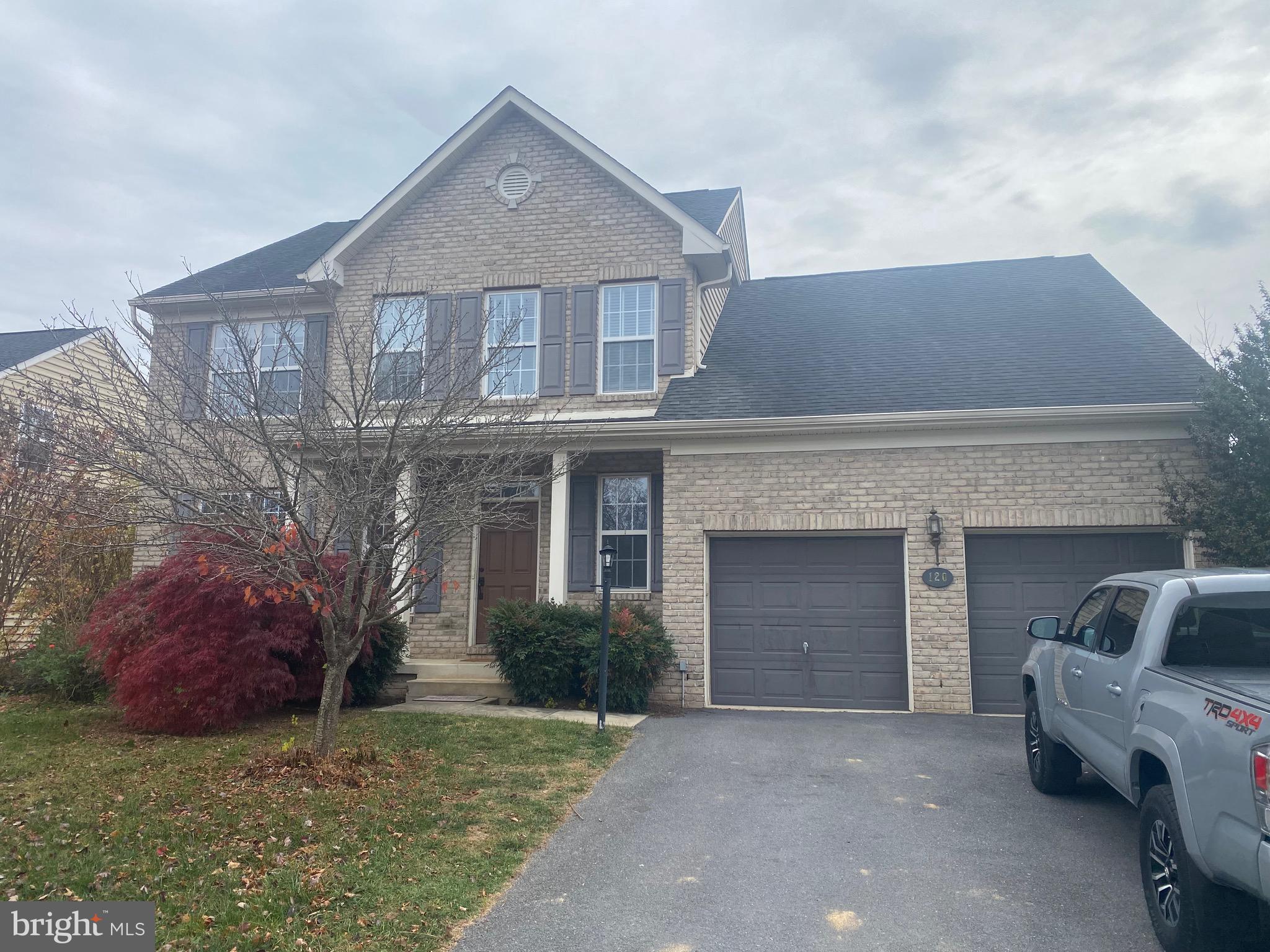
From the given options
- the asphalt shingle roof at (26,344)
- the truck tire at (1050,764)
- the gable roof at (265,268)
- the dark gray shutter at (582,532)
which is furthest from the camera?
the asphalt shingle roof at (26,344)

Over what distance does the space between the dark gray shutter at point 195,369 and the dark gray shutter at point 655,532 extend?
19.1ft

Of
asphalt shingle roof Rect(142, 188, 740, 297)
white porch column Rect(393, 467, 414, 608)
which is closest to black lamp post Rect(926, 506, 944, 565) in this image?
asphalt shingle roof Rect(142, 188, 740, 297)

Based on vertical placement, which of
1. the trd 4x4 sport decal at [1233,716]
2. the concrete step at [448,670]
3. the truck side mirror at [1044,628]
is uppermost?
the truck side mirror at [1044,628]

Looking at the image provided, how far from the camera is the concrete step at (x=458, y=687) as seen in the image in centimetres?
1015

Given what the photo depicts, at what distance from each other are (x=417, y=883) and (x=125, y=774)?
3681 mm

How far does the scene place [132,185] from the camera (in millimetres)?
15930

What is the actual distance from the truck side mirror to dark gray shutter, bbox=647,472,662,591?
5.97 m

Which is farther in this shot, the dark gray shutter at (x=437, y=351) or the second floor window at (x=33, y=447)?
the second floor window at (x=33, y=447)

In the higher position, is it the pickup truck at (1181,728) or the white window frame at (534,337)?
the white window frame at (534,337)

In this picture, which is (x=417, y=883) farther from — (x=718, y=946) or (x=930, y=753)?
(x=930, y=753)

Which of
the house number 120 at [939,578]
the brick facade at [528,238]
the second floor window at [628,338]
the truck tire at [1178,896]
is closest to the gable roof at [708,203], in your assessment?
the brick facade at [528,238]

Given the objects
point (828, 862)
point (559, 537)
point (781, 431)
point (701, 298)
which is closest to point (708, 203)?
point (701, 298)

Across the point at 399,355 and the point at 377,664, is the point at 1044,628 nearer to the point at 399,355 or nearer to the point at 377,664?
the point at 399,355

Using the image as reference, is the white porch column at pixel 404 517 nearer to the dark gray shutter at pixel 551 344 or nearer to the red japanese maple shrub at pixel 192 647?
the red japanese maple shrub at pixel 192 647
